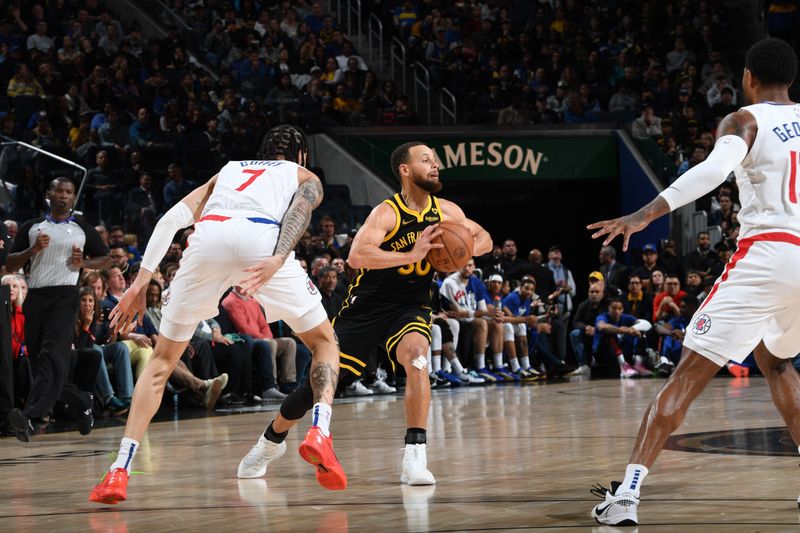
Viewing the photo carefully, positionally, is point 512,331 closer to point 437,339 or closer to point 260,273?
point 437,339

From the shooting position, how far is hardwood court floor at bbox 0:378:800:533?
448cm

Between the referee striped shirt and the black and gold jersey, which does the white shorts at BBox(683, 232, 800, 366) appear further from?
the referee striped shirt

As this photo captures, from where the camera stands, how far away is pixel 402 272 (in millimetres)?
6055

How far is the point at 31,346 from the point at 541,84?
46.8 feet

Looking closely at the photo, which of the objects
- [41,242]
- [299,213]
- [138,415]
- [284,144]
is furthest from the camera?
[41,242]

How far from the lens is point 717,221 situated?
58.4 ft

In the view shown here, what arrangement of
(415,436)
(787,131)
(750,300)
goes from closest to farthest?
(750,300) → (787,131) → (415,436)

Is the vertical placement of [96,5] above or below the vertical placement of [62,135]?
above

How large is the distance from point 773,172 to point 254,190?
238 cm

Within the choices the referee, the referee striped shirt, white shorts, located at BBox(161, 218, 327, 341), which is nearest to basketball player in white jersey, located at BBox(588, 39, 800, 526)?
white shorts, located at BBox(161, 218, 327, 341)

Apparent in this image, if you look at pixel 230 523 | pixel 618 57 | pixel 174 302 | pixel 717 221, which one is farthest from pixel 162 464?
pixel 618 57

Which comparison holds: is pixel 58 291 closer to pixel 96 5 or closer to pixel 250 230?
pixel 250 230

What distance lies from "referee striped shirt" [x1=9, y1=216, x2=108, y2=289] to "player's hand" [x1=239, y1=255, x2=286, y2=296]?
3.94 m

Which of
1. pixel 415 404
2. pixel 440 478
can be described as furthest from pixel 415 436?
pixel 440 478
